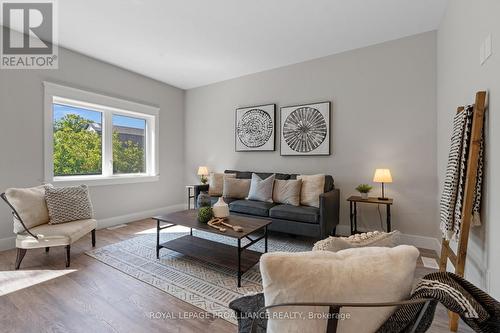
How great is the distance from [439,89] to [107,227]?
503cm

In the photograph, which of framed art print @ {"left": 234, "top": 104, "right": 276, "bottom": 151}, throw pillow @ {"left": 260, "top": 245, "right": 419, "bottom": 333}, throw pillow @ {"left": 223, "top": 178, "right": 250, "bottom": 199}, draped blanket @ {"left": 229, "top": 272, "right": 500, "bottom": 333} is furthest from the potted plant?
throw pillow @ {"left": 260, "top": 245, "right": 419, "bottom": 333}

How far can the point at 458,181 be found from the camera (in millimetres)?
1622

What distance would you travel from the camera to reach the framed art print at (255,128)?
13.4 feet

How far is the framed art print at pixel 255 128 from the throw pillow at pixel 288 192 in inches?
33.0

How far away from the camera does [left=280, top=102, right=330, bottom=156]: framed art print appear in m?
3.60

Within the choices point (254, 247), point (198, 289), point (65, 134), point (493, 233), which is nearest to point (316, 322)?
point (493, 233)

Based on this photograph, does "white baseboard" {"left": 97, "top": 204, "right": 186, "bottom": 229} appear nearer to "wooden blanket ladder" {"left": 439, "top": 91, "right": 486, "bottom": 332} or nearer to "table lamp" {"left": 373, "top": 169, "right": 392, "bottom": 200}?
"table lamp" {"left": 373, "top": 169, "right": 392, "bottom": 200}

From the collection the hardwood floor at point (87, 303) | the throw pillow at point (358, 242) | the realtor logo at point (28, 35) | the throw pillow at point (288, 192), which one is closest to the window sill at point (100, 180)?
the hardwood floor at point (87, 303)

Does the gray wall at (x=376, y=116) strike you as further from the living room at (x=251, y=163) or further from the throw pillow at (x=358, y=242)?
the throw pillow at (x=358, y=242)

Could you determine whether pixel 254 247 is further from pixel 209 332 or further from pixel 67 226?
pixel 67 226

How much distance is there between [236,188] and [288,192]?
0.91 metres

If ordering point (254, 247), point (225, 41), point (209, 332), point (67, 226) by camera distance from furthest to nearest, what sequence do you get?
point (225, 41), point (254, 247), point (67, 226), point (209, 332)

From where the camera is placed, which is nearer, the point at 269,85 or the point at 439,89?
the point at 439,89

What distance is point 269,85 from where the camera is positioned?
4133 mm
